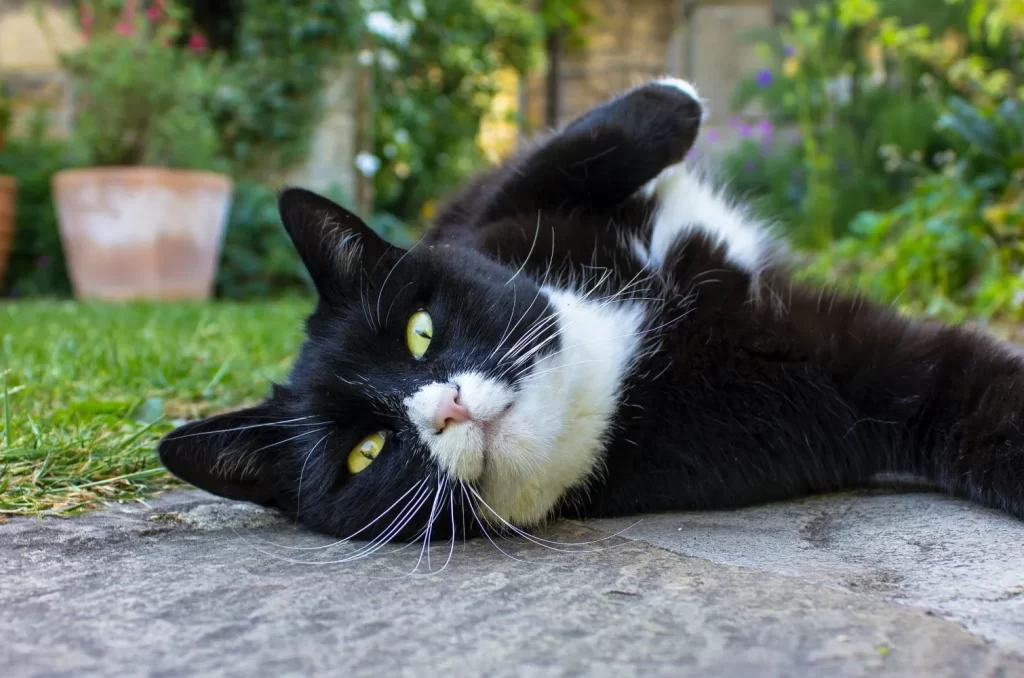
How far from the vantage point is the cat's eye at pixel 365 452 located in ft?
4.65

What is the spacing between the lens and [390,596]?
992 mm

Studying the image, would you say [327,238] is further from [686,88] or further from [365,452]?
[686,88]

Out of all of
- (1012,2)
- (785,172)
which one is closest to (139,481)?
(1012,2)

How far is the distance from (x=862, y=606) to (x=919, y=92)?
16.9ft

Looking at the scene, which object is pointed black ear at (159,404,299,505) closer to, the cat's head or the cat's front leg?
the cat's head

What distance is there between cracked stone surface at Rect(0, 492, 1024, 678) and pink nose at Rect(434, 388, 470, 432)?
7.8 inches

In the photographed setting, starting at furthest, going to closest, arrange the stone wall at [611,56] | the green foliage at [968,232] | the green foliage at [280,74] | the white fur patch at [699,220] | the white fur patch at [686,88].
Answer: the stone wall at [611,56], the green foliage at [280,74], the green foliage at [968,232], the white fur patch at [686,88], the white fur patch at [699,220]

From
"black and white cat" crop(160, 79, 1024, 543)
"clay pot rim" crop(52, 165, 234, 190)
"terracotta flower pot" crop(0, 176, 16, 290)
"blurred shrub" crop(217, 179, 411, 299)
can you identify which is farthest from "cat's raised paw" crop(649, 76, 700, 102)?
"terracotta flower pot" crop(0, 176, 16, 290)

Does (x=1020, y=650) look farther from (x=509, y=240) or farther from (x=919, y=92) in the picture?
(x=919, y=92)

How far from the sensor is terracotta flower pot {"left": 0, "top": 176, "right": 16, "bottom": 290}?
17.3 ft

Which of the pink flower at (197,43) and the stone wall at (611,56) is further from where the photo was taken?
the stone wall at (611,56)

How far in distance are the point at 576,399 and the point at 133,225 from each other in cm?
445

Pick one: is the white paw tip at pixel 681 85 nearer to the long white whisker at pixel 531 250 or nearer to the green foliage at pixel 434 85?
the long white whisker at pixel 531 250

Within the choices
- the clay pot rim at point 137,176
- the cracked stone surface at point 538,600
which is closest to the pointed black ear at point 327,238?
the cracked stone surface at point 538,600
